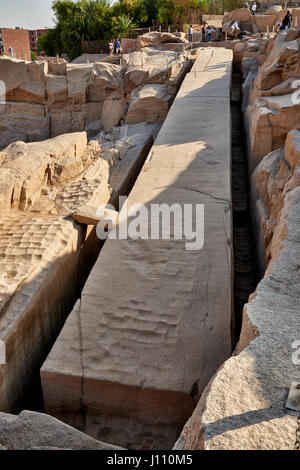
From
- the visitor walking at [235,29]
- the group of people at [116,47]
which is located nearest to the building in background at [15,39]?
the group of people at [116,47]

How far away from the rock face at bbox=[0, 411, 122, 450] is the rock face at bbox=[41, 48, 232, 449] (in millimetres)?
747

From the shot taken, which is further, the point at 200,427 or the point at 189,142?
the point at 189,142

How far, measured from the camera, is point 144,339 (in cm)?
324

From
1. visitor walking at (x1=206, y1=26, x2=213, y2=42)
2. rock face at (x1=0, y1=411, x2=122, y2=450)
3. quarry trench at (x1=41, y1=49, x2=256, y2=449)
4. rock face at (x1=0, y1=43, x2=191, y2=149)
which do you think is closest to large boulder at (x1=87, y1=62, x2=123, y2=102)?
rock face at (x1=0, y1=43, x2=191, y2=149)

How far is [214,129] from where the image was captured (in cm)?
656

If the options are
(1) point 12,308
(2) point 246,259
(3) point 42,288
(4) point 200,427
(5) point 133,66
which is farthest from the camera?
(5) point 133,66

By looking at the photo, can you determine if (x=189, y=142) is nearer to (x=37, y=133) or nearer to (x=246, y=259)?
(x=246, y=259)

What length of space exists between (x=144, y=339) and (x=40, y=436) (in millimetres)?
1193

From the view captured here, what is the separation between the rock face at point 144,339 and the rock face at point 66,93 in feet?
22.2

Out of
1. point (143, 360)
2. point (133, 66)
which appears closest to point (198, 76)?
point (133, 66)

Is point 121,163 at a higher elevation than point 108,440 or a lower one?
higher

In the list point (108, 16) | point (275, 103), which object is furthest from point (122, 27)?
point (275, 103)

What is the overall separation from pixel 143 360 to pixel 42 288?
126 centimetres

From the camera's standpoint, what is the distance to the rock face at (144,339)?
2979 millimetres
